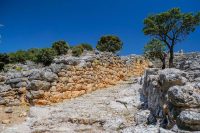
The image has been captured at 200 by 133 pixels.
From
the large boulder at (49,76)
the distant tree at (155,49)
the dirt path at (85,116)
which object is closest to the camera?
the dirt path at (85,116)

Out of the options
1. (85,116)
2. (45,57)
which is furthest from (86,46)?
(85,116)

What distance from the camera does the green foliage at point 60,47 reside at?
4024 centimetres

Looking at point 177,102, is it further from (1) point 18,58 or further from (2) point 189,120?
(1) point 18,58

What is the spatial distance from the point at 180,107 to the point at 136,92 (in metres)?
7.02

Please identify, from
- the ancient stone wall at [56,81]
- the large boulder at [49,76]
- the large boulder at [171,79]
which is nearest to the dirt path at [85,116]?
the ancient stone wall at [56,81]

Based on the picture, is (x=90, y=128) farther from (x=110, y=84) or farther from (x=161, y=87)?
(x=110, y=84)

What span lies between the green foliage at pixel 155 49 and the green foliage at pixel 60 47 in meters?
16.6

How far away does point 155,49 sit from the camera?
2533 cm

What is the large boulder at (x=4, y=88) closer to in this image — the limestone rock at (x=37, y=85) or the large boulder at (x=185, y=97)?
the limestone rock at (x=37, y=85)

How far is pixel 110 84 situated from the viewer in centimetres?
1800

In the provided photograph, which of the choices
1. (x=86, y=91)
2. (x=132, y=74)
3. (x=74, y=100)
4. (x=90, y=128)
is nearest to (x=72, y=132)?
(x=90, y=128)

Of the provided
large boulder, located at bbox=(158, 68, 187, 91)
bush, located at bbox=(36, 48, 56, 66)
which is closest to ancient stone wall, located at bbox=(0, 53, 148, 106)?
large boulder, located at bbox=(158, 68, 187, 91)

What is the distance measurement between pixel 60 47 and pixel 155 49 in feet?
60.3

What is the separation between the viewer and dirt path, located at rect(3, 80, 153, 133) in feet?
32.3
